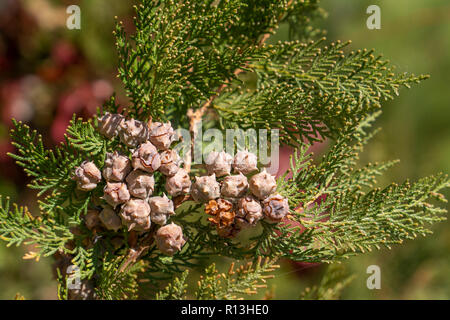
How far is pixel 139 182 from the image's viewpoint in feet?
1.64

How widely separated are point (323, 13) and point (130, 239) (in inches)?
20.5

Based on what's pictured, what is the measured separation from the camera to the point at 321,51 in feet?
1.92

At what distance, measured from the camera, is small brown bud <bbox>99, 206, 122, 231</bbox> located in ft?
1.72

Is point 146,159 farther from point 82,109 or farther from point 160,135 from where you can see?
point 82,109

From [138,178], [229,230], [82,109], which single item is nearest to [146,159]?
[138,178]

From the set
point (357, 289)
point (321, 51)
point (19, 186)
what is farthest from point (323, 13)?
point (19, 186)

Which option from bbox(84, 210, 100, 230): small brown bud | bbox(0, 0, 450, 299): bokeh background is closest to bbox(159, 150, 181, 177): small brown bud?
bbox(84, 210, 100, 230): small brown bud

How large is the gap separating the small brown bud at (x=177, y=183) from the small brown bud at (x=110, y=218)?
0.07 metres

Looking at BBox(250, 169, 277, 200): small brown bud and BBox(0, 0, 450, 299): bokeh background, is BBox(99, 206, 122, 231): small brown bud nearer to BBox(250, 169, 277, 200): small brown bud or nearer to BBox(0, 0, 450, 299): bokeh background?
BBox(250, 169, 277, 200): small brown bud

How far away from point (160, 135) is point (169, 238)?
123mm

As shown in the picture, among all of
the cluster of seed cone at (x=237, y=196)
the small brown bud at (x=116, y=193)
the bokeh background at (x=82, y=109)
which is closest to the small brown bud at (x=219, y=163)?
the cluster of seed cone at (x=237, y=196)

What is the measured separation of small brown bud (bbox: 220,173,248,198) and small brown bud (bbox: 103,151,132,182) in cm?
11

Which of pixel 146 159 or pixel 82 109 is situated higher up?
pixel 82 109

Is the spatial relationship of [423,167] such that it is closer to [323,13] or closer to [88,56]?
[323,13]
